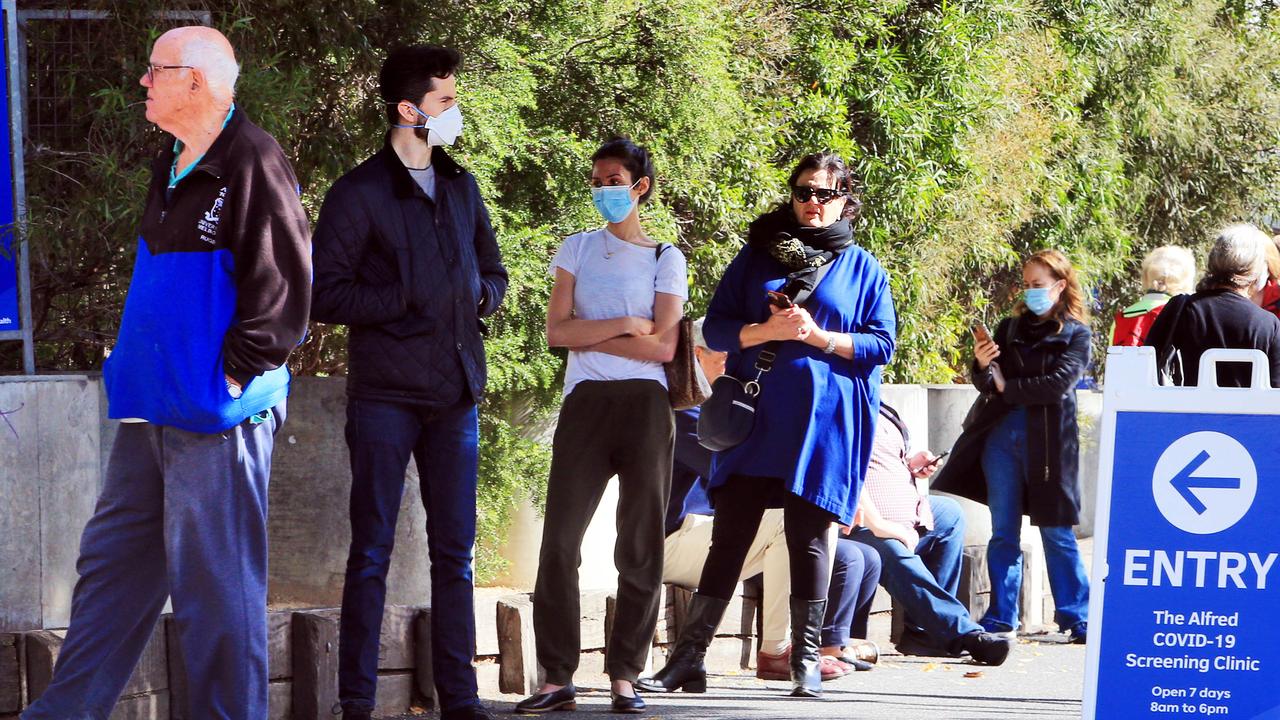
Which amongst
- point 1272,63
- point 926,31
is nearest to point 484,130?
point 926,31

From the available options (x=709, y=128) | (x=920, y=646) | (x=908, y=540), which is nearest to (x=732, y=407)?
(x=908, y=540)

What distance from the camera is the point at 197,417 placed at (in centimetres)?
471

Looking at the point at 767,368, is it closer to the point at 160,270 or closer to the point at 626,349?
the point at 626,349

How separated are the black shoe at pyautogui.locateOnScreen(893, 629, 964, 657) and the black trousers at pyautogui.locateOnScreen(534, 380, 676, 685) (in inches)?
91.6

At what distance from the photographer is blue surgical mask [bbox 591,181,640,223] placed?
22.4 feet

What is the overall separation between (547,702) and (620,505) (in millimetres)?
752

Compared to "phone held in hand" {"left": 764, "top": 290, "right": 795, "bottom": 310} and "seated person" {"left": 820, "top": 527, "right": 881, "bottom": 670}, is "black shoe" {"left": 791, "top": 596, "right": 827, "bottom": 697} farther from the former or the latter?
"phone held in hand" {"left": 764, "top": 290, "right": 795, "bottom": 310}

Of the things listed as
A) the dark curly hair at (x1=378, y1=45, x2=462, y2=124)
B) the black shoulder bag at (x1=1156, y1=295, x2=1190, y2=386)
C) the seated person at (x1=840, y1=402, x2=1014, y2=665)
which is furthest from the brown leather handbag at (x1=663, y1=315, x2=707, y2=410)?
the black shoulder bag at (x1=1156, y1=295, x2=1190, y2=386)

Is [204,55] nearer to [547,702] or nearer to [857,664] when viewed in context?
[547,702]

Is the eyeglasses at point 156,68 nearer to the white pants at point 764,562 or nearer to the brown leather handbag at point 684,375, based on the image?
the brown leather handbag at point 684,375

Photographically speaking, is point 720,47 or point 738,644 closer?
point 738,644

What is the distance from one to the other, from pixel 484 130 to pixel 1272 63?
1583 centimetres

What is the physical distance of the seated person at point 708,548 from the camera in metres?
7.77

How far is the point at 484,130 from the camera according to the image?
8578 mm
